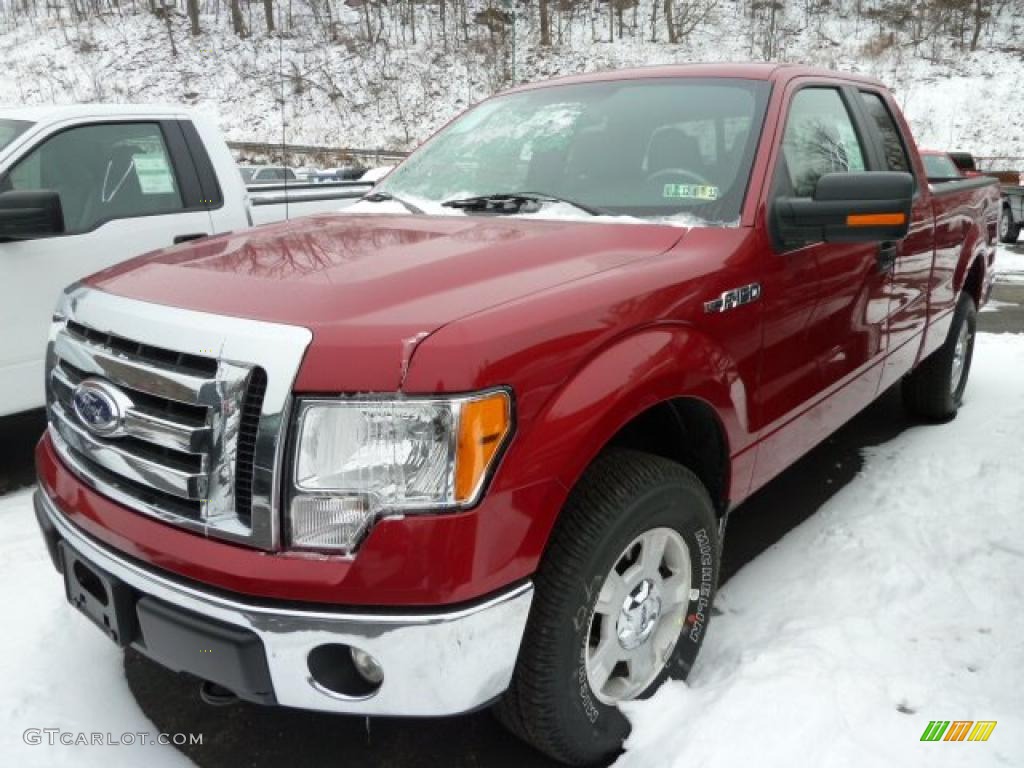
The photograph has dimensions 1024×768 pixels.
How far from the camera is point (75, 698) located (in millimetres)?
2420

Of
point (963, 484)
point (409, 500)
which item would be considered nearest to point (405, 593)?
point (409, 500)

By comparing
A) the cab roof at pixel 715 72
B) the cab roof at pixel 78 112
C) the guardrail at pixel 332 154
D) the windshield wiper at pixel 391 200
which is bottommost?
the guardrail at pixel 332 154

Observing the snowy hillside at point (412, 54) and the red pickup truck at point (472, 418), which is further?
the snowy hillside at point (412, 54)

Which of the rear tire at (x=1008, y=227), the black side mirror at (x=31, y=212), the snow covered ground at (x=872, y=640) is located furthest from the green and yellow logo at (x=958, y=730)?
the rear tire at (x=1008, y=227)

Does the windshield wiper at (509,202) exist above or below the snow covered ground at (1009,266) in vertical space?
above

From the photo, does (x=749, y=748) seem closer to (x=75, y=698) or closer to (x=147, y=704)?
(x=147, y=704)

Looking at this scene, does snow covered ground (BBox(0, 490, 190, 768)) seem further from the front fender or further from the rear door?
the rear door

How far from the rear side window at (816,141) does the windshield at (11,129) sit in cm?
371

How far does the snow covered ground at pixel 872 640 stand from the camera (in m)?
2.12

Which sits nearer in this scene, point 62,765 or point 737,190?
point 62,765

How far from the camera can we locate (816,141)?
3.06m

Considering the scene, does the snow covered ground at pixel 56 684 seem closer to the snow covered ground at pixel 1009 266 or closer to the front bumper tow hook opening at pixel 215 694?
the front bumper tow hook opening at pixel 215 694

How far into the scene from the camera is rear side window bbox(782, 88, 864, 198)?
2.84 meters

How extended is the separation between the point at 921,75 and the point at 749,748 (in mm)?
32419
